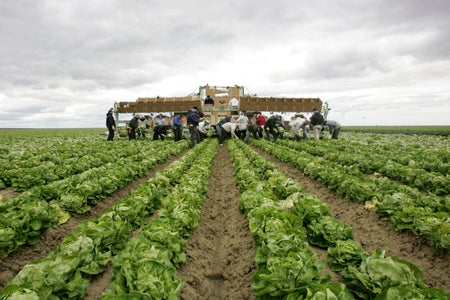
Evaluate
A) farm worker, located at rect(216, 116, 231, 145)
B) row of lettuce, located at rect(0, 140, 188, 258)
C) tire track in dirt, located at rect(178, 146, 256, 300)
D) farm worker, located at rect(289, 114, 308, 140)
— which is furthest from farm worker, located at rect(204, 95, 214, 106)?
tire track in dirt, located at rect(178, 146, 256, 300)

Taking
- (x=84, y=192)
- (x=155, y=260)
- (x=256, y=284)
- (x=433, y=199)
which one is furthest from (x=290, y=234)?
(x=84, y=192)

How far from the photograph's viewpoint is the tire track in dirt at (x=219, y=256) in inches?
150

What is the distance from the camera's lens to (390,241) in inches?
197

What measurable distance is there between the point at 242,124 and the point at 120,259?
17.5 metres

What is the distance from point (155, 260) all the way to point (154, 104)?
21.7 metres

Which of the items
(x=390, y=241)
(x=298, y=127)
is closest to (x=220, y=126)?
(x=298, y=127)

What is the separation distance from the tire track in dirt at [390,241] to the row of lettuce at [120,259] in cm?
247

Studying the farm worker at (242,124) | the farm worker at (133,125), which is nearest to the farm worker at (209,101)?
the farm worker at (242,124)

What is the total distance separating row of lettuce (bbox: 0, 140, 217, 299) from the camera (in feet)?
9.74

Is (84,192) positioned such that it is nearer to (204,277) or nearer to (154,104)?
(204,277)

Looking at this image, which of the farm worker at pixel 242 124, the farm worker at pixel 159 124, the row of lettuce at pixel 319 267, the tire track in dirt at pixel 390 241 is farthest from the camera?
the farm worker at pixel 159 124

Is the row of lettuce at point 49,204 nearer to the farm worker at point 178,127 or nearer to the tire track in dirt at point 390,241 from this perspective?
the tire track in dirt at point 390,241

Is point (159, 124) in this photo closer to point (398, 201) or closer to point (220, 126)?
point (220, 126)

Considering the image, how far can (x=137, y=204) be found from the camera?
5609mm
